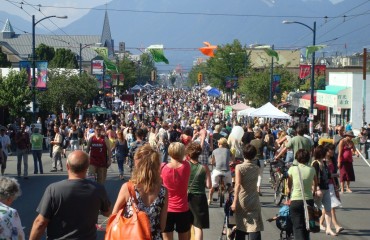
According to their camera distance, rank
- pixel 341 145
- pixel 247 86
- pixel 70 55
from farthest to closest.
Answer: pixel 70 55 → pixel 247 86 → pixel 341 145

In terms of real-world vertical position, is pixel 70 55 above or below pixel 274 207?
above

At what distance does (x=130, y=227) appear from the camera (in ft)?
20.8

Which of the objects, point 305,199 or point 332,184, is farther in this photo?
point 332,184

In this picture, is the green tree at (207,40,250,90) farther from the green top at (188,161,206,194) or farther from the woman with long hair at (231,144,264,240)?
the woman with long hair at (231,144,264,240)

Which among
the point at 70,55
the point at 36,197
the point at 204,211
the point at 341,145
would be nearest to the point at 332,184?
the point at 204,211

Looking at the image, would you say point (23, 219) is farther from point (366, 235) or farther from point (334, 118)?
point (334, 118)

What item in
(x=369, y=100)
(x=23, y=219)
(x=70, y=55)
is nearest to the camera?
(x=23, y=219)

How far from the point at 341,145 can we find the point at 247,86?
40233mm

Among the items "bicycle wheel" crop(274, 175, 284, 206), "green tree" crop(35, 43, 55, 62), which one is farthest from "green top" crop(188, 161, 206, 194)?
"green tree" crop(35, 43, 55, 62)

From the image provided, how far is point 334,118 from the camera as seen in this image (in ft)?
162

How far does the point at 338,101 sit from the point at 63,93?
1798 cm

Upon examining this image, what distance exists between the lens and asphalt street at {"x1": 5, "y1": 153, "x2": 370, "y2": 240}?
41.6 feet

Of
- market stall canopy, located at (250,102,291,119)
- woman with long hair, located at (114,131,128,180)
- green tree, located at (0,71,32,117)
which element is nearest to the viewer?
woman with long hair, located at (114,131,128,180)

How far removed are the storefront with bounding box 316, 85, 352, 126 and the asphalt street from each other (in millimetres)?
21018
